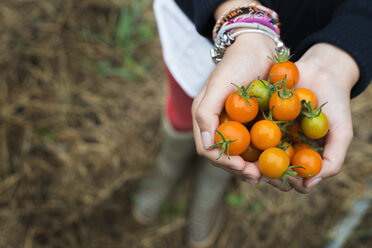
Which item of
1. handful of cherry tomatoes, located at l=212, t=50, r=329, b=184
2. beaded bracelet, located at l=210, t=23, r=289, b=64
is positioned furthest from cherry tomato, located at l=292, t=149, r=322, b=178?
beaded bracelet, located at l=210, t=23, r=289, b=64

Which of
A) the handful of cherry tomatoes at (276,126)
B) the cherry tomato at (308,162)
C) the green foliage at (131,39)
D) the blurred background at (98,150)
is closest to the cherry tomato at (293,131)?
the handful of cherry tomatoes at (276,126)

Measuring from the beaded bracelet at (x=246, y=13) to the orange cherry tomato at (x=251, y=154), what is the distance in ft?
1.59

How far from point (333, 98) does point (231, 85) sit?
40 cm

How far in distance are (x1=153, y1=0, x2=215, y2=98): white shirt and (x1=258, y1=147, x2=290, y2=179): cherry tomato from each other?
1.67ft

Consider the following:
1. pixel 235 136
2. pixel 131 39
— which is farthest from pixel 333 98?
pixel 131 39

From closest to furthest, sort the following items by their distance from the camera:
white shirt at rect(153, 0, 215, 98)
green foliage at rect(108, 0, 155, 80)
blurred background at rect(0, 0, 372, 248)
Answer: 1. white shirt at rect(153, 0, 215, 98)
2. blurred background at rect(0, 0, 372, 248)
3. green foliage at rect(108, 0, 155, 80)

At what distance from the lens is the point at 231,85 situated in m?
1.15

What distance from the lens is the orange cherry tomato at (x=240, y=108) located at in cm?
107

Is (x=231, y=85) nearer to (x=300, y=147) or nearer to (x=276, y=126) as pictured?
(x=276, y=126)

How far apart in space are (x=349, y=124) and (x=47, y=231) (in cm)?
207

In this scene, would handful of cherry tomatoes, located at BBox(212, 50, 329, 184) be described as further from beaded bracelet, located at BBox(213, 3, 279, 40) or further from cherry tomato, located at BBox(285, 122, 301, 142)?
beaded bracelet, located at BBox(213, 3, 279, 40)

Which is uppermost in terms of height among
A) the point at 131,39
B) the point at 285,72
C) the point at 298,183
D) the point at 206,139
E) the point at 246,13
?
the point at 246,13

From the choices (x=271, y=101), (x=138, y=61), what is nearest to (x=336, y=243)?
(x=271, y=101)

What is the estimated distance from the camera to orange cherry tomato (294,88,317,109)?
45.3 inches
